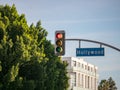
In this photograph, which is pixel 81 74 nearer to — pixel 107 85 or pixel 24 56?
pixel 107 85

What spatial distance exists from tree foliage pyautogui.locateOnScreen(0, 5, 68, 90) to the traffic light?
15.6 meters

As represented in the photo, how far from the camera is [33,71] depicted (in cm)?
4762

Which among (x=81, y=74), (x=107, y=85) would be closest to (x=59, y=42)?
(x=81, y=74)

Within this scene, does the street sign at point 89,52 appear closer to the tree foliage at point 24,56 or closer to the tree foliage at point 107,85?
the tree foliage at point 24,56

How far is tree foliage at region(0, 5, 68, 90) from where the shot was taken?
44719 mm

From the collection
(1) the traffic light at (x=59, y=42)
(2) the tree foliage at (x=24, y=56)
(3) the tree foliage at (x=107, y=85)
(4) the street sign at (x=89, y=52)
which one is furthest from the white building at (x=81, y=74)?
(1) the traffic light at (x=59, y=42)

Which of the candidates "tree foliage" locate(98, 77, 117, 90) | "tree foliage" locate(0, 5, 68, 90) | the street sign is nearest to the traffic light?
the street sign

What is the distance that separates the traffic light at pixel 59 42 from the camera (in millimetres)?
28922

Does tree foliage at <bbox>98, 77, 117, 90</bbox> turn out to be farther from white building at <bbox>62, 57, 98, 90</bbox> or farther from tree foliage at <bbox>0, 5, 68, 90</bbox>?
tree foliage at <bbox>0, 5, 68, 90</bbox>

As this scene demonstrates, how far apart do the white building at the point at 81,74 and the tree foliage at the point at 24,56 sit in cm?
4957

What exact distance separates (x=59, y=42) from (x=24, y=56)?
16.6m

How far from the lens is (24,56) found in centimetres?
4512

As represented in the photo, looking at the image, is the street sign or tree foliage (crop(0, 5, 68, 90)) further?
tree foliage (crop(0, 5, 68, 90))

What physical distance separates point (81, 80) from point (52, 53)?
216ft
